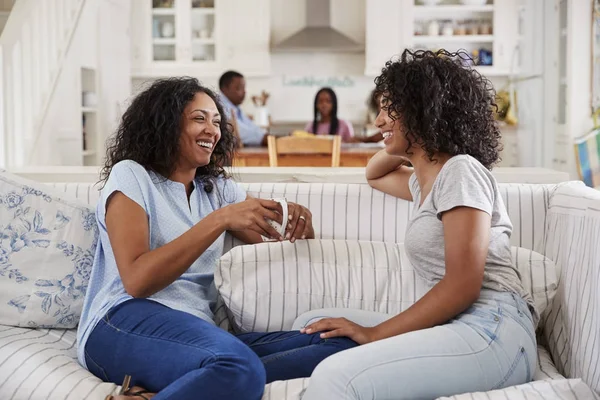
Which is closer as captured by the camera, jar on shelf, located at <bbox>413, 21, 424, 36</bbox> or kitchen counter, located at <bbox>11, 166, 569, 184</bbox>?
kitchen counter, located at <bbox>11, 166, 569, 184</bbox>

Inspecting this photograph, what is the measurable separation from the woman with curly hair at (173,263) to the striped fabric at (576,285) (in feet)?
1.66

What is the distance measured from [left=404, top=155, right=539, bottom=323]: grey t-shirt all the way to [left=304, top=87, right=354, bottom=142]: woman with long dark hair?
4.60 metres

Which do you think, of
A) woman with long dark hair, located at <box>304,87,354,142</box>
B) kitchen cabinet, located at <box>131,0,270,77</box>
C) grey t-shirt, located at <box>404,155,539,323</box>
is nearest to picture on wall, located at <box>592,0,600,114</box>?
woman with long dark hair, located at <box>304,87,354,142</box>

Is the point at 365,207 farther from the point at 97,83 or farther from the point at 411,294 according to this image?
the point at 97,83

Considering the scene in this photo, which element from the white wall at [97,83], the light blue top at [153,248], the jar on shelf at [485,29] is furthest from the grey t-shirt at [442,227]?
the jar on shelf at [485,29]

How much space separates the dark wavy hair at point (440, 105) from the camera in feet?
5.68

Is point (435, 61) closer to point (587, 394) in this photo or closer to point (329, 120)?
point (587, 394)

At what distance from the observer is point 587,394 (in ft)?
5.17

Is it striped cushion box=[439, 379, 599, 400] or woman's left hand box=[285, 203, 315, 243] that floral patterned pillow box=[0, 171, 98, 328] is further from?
striped cushion box=[439, 379, 599, 400]

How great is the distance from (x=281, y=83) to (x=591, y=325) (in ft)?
20.7

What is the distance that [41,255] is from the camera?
6.63 feet

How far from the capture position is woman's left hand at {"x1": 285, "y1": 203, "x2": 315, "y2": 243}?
6.32ft

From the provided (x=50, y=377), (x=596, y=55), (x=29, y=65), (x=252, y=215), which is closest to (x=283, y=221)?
(x=252, y=215)

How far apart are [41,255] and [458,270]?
3.44ft
